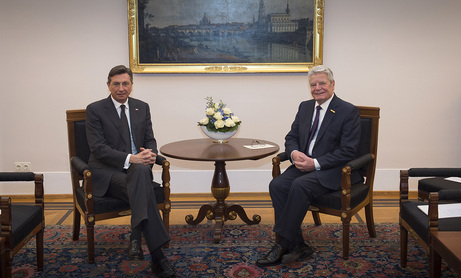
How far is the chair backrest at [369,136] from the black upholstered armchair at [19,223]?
8.76ft

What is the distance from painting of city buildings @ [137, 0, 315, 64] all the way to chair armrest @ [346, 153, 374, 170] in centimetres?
193

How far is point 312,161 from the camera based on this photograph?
3.60 m

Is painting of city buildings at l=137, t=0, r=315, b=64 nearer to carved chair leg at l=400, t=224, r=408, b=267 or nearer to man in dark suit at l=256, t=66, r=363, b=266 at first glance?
man in dark suit at l=256, t=66, r=363, b=266

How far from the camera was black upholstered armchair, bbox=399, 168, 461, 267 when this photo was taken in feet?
8.66

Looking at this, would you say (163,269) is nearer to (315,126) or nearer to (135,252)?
(135,252)

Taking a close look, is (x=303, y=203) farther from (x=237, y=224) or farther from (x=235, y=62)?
(x=235, y=62)

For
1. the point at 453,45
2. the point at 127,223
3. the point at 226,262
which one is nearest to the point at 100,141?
the point at 127,223

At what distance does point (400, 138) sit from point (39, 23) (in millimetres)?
4642

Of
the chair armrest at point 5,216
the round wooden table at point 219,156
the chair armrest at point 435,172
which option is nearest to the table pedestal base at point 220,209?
the round wooden table at point 219,156

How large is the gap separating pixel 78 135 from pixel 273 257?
6.51 ft

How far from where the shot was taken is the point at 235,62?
5.29 meters

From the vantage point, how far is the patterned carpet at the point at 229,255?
3250mm

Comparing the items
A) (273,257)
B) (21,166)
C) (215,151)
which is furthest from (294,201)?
(21,166)

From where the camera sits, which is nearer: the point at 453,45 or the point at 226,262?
the point at 226,262
